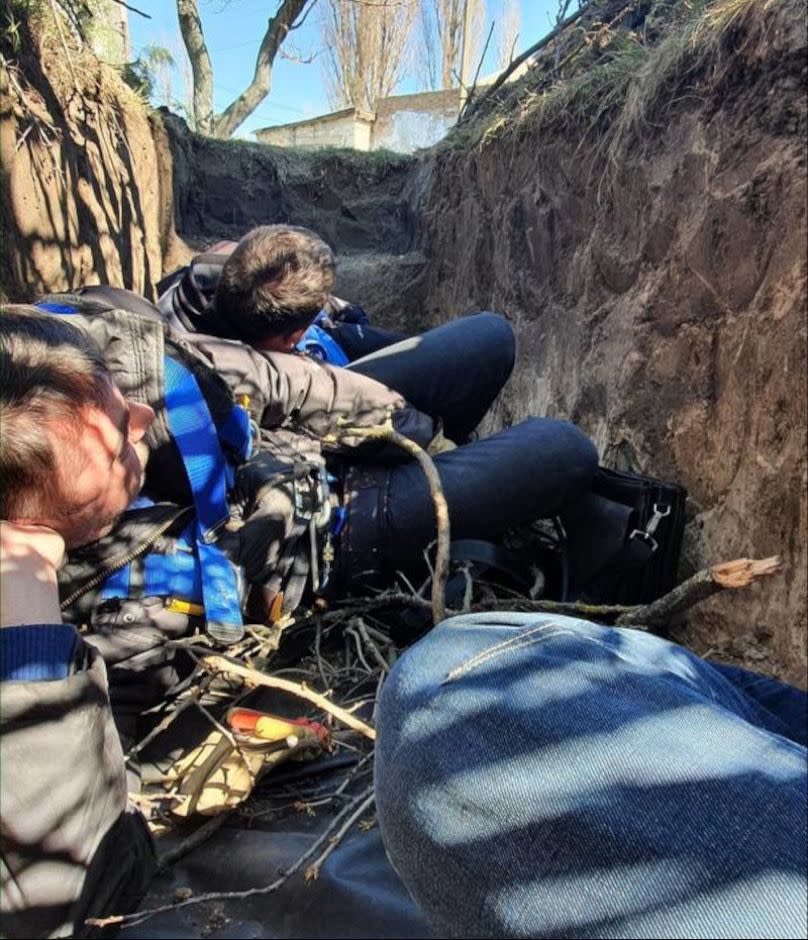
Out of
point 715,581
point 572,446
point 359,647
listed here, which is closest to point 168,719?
point 359,647

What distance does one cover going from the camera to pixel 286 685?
1.44m

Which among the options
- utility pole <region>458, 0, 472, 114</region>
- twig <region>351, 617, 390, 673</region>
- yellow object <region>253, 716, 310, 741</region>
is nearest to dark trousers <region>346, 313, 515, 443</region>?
twig <region>351, 617, 390, 673</region>

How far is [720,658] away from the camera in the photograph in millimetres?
1959

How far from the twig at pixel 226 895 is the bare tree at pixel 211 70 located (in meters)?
2.73

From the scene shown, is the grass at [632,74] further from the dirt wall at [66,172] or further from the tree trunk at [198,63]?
the dirt wall at [66,172]

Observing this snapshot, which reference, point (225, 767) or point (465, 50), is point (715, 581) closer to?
point (225, 767)

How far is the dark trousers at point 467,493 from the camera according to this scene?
6.75 ft

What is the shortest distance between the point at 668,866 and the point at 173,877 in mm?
934

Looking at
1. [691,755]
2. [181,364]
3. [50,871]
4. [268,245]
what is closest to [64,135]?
[268,245]

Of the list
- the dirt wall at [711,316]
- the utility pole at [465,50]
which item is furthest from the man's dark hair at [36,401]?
the utility pole at [465,50]

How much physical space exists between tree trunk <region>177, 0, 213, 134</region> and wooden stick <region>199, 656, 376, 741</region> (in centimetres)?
237

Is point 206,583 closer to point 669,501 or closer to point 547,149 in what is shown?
point 669,501

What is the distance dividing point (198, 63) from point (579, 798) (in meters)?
4.43

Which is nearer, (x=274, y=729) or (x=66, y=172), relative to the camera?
(x=274, y=729)
